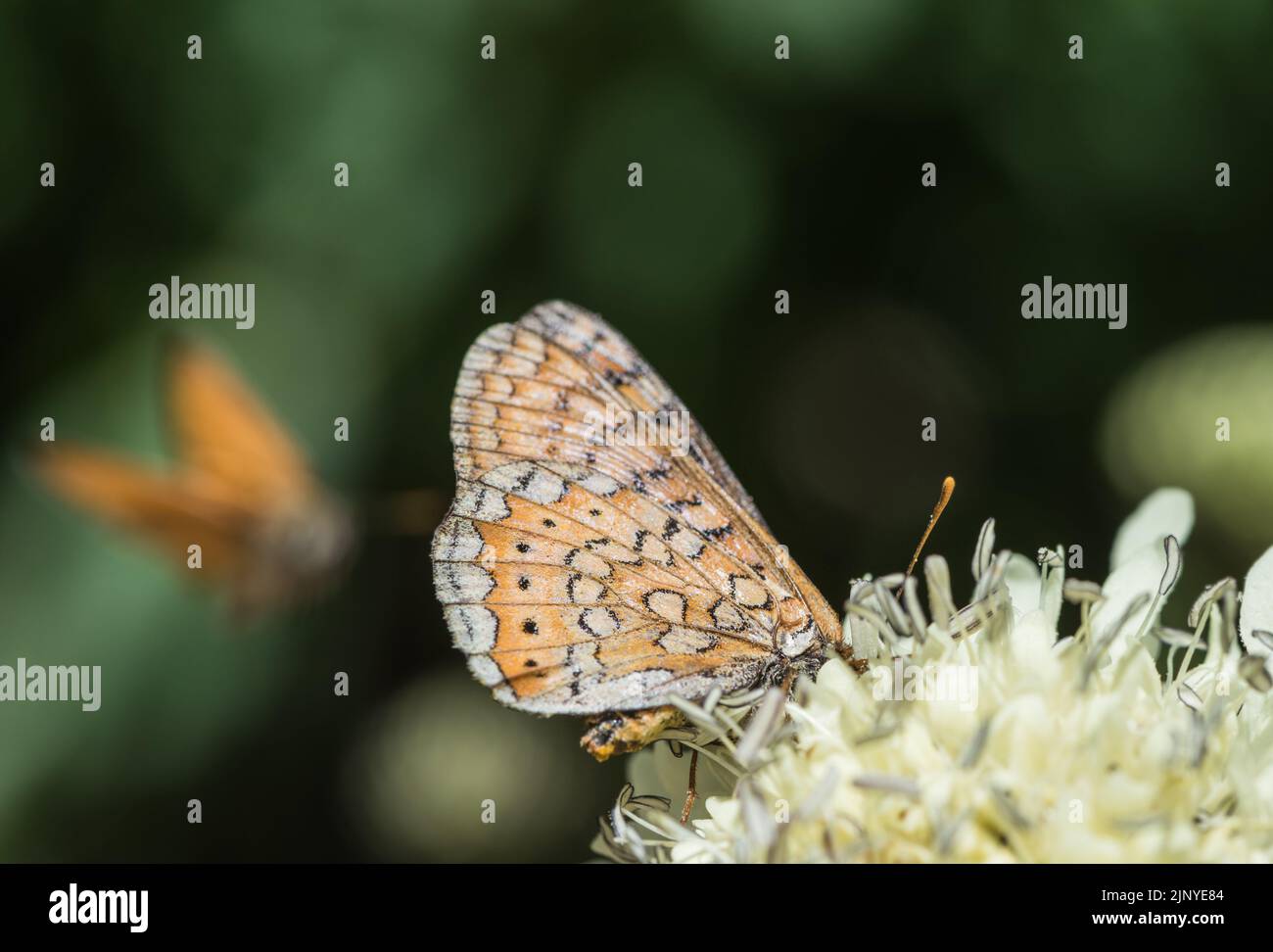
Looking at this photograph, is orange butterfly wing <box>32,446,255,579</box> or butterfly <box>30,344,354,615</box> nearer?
orange butterfly wing <box>32,446,255,579</box>

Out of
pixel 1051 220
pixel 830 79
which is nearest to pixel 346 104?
pixel 830 79

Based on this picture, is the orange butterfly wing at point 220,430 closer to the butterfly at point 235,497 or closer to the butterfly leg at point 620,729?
the butterfly at point 235,497
